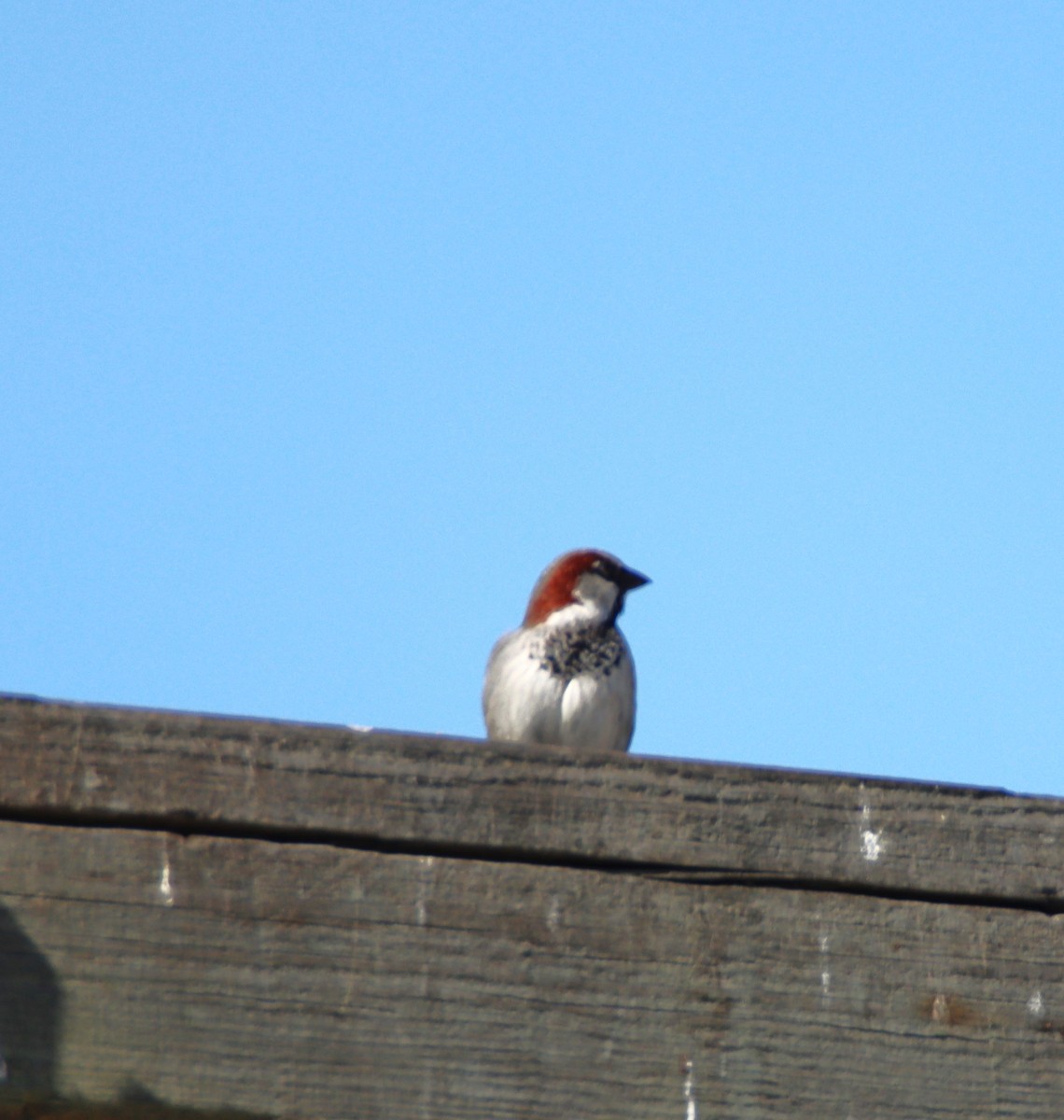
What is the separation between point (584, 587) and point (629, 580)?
0.13 meters

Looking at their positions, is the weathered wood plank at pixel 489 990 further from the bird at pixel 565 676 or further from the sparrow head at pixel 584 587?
the sparrow head at pixel 584 587

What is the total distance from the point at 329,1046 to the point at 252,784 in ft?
0.66

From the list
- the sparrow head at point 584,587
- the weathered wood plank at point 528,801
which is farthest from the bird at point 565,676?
the weathered wood plank at point 528,801

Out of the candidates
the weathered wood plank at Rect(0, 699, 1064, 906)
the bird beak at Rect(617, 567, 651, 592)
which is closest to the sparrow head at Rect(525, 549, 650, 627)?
the bird beak at Rect(617, 567, 651, 592)

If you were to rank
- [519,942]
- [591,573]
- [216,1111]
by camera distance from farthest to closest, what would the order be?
1. [591,573]
2. [519,942]
3. [216,1111]

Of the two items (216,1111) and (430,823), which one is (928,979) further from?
(216,1111)

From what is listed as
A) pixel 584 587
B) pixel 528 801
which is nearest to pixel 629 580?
pixel 584 587

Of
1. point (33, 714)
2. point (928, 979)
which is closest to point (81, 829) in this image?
point (33, 714)

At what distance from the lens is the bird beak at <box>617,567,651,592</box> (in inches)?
138

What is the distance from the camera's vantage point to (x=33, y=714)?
4.40 feet

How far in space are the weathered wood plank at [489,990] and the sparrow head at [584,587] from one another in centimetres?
198

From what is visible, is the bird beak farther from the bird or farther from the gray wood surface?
the gray wood surface

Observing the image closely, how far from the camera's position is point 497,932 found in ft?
4.35

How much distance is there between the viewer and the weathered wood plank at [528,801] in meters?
1.33
